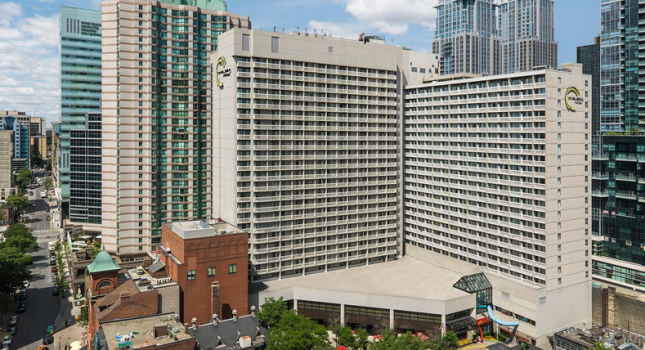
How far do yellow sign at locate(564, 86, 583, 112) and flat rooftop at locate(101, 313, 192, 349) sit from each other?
3254 inches

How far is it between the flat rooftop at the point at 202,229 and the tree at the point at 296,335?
→ 73.8 ft

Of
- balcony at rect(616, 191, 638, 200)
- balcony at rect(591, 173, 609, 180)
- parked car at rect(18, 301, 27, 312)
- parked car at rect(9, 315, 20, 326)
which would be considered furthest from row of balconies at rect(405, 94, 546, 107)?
parked car at rect(18, 301, 27, 312)

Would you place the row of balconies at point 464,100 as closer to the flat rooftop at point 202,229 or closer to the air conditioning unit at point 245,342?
the flat rooftop at point 202,229

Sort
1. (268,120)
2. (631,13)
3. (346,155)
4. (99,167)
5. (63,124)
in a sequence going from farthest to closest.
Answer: (63,124)
(99,167)
(631,13)
(346,155)
(268,120)

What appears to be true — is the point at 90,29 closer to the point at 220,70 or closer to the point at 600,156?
the point at 220,70

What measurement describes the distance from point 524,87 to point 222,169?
221 feet

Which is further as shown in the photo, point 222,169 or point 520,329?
point 222,169

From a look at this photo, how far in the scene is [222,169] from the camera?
355 ft

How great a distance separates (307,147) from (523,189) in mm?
47817

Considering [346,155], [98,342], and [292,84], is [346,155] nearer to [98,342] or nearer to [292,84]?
[292,84]

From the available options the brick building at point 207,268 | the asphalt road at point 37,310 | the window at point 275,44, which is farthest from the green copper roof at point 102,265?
the window at point 275,44

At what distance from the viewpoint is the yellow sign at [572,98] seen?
93.5 meters

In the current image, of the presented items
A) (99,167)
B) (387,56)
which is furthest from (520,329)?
(99,167)

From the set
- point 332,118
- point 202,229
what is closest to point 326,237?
point 332,118
